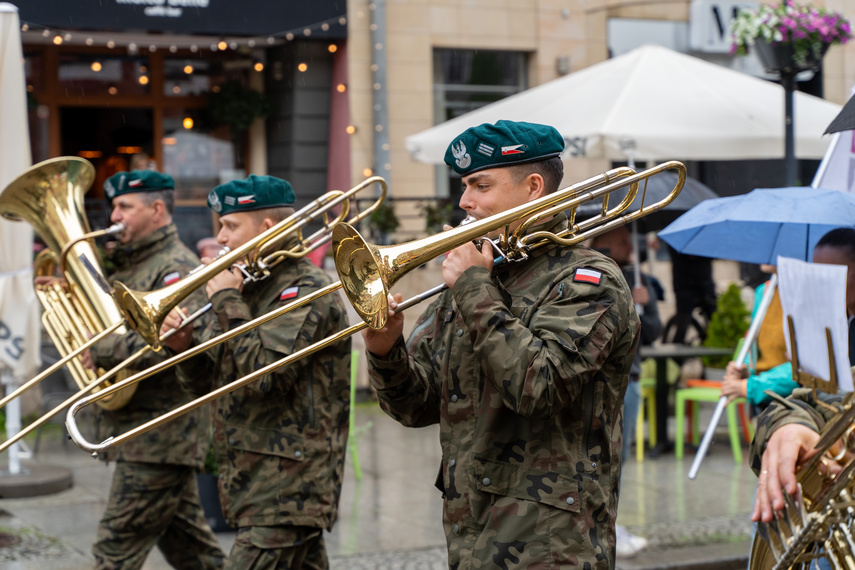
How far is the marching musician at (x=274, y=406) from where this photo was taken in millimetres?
3943

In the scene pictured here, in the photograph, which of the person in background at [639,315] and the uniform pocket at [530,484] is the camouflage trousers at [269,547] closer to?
the uniform pocket at [530,484]

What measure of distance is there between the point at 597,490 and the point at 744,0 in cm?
1253

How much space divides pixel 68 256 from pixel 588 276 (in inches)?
118

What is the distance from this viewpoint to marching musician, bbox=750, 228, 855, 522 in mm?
2750

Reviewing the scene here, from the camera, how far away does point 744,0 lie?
14125mm

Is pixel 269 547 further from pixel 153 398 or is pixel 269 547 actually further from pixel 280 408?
pixel 153 398

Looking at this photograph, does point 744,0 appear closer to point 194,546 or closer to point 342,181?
point 342,181

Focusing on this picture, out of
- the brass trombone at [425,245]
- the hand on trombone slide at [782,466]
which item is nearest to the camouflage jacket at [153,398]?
the brass trombone at [425,245]

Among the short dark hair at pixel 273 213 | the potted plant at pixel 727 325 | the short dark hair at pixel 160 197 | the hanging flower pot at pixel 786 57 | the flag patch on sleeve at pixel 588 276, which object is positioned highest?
the hanging flower pot at pixel 786 57

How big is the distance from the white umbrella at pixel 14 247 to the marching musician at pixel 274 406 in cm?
265

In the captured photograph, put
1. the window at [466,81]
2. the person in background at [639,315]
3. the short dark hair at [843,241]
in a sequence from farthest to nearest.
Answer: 1. the window at [466,81]
2. the person in background at [639,315]
3. the short dark hair at [843,241]

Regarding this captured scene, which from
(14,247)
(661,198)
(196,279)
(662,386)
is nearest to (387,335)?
(196,279)

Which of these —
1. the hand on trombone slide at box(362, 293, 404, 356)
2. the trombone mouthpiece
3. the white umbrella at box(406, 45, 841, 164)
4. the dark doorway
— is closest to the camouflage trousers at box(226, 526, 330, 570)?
the hand on trombone slide at box(362, 293, 404, 356)

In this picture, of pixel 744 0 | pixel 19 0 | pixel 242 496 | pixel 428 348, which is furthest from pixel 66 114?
pixel 428 348
